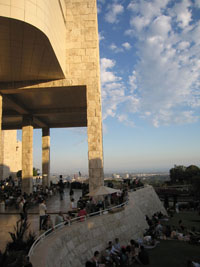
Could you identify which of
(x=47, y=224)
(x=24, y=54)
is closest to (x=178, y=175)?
(x=24, y=54)

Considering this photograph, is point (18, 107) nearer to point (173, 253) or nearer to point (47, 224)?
point (47, 224)

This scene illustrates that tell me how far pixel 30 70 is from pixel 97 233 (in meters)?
11.7

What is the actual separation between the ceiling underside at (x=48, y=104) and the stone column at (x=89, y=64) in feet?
4.08

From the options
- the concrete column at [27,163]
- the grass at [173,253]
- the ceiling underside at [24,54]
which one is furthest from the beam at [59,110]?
the grass at [173,253]

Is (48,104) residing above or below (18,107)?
above

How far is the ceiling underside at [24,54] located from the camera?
11.6m

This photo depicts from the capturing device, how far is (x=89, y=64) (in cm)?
1811

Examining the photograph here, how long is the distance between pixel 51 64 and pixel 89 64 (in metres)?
3.51

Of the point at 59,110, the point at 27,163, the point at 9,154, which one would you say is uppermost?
the point at 59,110

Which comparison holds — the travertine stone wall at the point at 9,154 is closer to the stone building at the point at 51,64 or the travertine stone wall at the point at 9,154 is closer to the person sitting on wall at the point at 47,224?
the stone building at the point at 51,64

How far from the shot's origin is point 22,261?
5.47 m

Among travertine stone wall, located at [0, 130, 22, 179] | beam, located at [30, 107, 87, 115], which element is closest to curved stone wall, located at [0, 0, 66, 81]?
beam, located at [30, 107, 87, 115]

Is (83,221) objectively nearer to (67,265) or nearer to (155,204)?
(67,265)

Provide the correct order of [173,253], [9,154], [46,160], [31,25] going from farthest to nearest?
[9,154]
[46,160]
[173,253]
[31,25]
